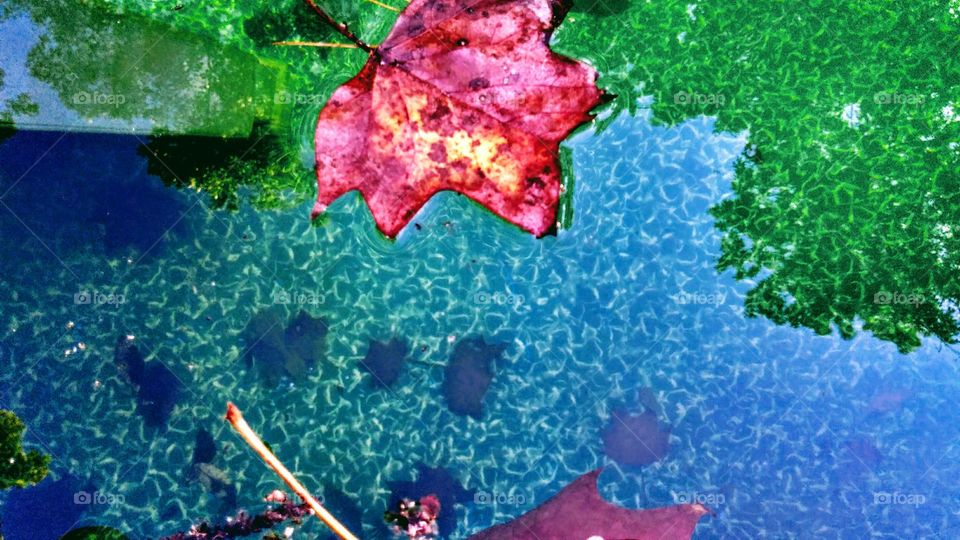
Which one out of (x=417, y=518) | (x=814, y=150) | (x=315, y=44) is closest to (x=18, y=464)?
(x=417, y=518)

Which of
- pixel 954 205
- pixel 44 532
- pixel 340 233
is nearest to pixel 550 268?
pixel 340 233

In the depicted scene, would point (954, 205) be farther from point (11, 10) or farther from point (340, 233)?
point (11, 10)

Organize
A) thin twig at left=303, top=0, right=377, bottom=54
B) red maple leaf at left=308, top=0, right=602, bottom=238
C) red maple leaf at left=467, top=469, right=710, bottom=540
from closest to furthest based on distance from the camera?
1. red maple leaf at left=308, top=0, right=602, bottom=238
2. thin twig at left=303, top=0, right=377, bottom=54
3. red maple leaf at left=467, top=469, right=710, bottom=540

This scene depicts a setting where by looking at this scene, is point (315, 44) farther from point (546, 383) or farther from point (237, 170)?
point (546, 383)

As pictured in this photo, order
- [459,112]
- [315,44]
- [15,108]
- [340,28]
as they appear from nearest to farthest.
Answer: [459,112]
[340,28]
[315,44]
[15,108]

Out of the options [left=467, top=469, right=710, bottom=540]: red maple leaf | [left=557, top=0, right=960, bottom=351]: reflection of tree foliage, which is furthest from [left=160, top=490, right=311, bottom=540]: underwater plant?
[left=557, top=0, right=960, bottom=351]: reflection of tree foliage

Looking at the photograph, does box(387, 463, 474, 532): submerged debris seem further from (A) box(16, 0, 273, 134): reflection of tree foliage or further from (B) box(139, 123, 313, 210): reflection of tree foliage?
(A) box(16, 0, 273, 134): reflection of tree foliage

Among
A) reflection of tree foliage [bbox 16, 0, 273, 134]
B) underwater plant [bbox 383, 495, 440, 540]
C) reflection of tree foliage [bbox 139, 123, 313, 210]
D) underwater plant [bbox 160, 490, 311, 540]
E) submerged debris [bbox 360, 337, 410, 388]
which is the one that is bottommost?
underwater plant [bbox 160, 490, 311, 540]
